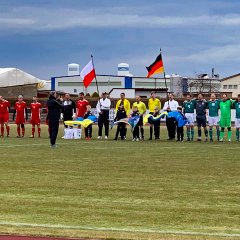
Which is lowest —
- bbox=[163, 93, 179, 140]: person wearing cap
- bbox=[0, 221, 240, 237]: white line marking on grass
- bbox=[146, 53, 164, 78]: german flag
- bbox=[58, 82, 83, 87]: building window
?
bbox=[0, 221, 240, 237]: white line marking on grass

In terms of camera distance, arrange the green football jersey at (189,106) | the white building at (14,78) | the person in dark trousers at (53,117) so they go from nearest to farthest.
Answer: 1. the person in dark trousers at (53,117)
2. the green football jersey at (189,106)
3. the white building at (14,78)

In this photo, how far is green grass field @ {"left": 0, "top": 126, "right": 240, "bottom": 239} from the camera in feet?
30.9

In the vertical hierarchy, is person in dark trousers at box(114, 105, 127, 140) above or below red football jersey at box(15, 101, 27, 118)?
below

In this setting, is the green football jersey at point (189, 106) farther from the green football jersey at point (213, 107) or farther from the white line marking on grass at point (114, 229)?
the white line marking on grass at point (114, 229)

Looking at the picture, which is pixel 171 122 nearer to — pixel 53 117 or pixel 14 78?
pixel 53 117

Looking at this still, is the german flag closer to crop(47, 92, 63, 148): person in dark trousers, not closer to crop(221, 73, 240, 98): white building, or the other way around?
crop(47, 92, 63, 148): person in dark trousers

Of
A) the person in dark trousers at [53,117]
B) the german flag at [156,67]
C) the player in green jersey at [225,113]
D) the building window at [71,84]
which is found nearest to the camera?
the person in dark trousers at [53,117]

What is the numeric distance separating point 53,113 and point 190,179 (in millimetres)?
10883

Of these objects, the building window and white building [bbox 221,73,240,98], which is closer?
the building window

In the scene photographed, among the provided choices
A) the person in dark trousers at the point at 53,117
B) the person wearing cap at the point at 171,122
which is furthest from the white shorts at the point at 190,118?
the person in dark trousers at the point at 53,117

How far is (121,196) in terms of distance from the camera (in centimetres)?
1227

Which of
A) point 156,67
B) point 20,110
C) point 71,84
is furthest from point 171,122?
point 71,84

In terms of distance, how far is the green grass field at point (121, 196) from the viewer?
9430mm

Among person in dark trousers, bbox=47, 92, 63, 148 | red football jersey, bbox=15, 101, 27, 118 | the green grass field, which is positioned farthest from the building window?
the green grass field
